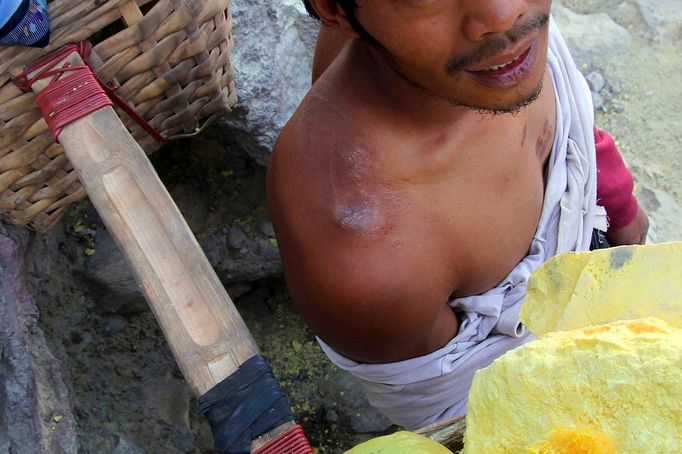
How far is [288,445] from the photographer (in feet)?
2.57

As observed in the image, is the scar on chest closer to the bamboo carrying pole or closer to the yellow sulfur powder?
the bamboo carrying pole

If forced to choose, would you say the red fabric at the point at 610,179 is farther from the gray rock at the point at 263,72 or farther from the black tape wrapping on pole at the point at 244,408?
the black tape wrapping on pole at the point at 244,408

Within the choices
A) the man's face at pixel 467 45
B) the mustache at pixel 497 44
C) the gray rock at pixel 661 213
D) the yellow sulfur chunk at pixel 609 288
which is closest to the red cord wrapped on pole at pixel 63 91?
the man's face at pixel 467 45

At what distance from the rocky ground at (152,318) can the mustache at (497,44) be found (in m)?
0.73

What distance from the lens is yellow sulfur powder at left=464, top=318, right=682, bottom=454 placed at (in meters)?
0.49

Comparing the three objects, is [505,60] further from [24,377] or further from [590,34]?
[590,34]

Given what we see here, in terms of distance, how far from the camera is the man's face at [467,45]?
0.96 metres

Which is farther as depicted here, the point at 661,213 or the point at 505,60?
the point at 661,213

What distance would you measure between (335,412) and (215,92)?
962 mm

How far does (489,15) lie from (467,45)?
71mm

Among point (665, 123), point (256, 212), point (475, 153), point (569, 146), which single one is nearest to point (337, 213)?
point (475, 153)

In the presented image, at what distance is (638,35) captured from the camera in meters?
2.70

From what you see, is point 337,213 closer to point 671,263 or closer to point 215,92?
point 215,92

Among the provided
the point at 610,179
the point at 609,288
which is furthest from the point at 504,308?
the point at 609,288
